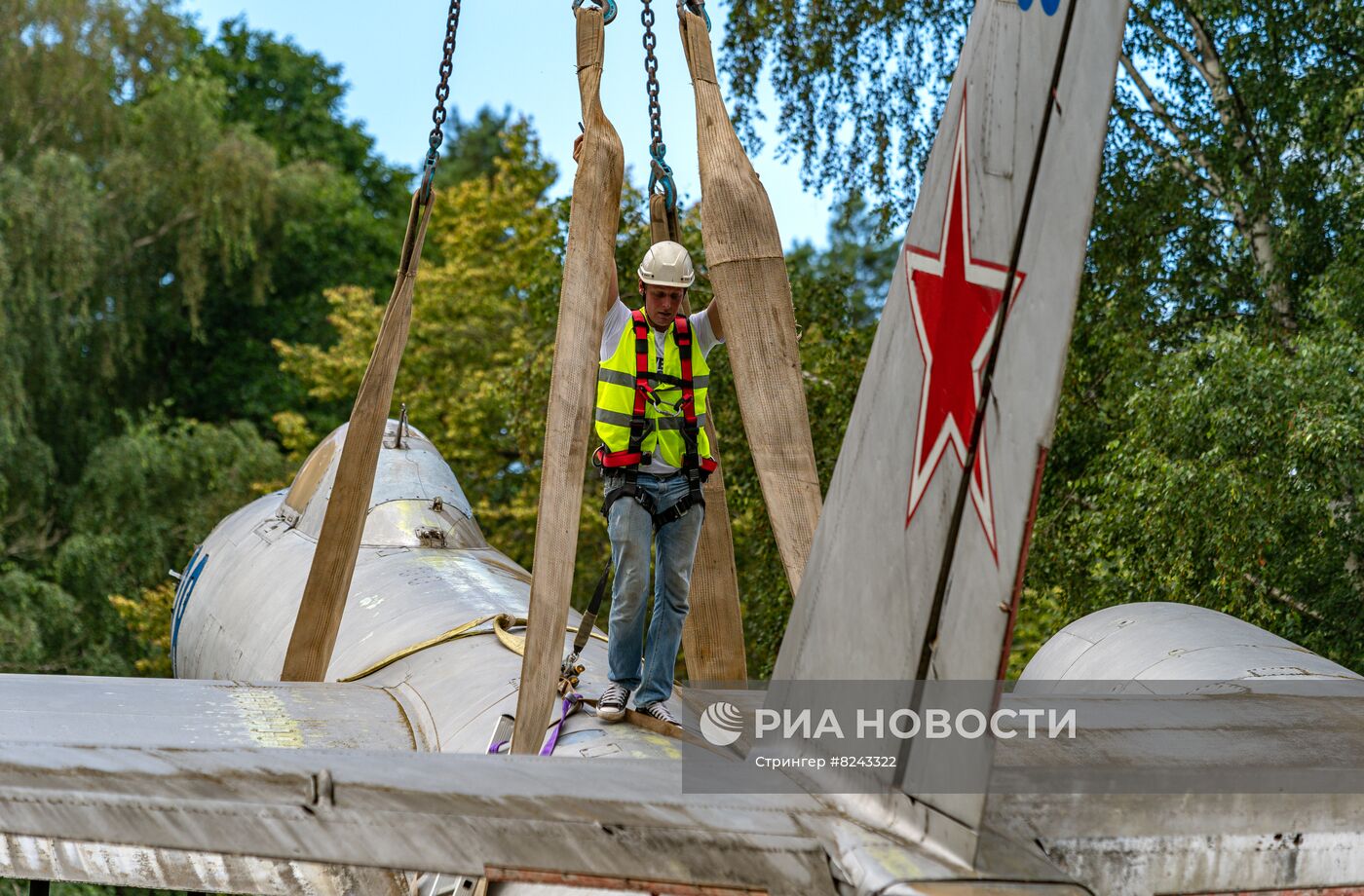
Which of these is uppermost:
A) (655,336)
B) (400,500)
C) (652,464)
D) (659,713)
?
(655,336)

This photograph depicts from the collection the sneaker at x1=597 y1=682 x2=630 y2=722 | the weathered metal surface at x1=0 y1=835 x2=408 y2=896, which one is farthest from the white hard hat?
the weathered metal surface at x1=0 y1=835 x2=408 y2=896

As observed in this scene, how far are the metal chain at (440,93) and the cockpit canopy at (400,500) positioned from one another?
10.6 feet

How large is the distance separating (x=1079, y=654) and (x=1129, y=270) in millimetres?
8125

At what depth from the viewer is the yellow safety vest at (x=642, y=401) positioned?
5949mm

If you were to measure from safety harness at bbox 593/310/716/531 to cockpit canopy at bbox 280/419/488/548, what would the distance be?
14.3ft

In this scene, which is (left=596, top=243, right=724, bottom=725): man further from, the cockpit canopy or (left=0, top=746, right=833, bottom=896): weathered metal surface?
the cockpit canopy

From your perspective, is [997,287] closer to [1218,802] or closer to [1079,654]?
[1218,802]

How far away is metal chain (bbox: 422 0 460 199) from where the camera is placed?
6949mm

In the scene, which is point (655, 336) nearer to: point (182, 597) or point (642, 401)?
point (642, 401)

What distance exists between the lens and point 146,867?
13.3ft

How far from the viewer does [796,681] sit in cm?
446

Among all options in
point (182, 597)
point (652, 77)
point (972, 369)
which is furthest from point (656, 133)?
Result: point (182, 597)

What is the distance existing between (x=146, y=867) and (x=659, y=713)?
248 centimetres

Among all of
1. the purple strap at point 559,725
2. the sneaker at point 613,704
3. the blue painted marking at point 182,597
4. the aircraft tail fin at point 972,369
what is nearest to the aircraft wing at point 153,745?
the purple strap at point 559,725
